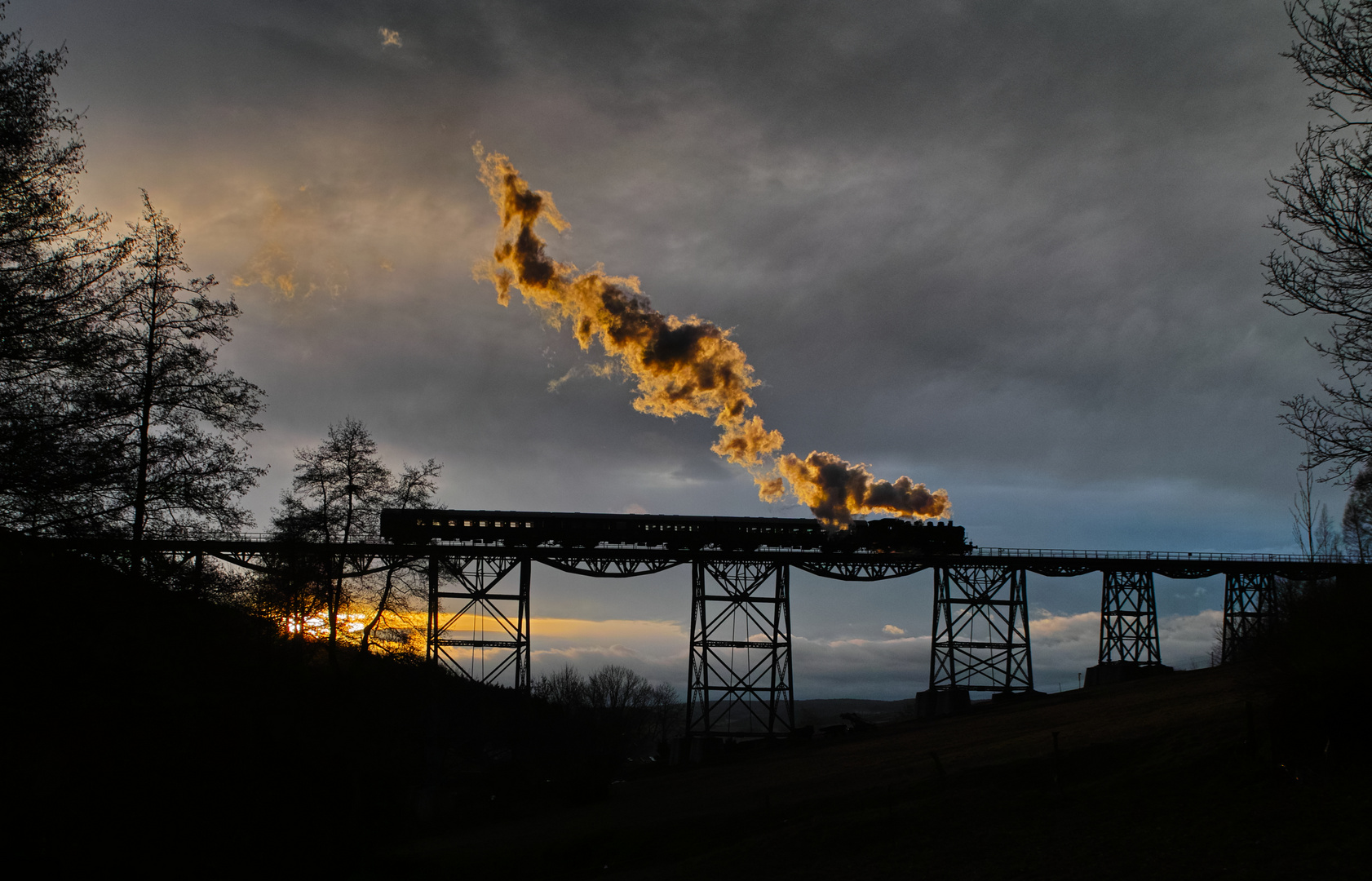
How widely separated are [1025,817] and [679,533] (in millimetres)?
22684

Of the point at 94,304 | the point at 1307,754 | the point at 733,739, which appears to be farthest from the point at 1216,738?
the point at 733,739

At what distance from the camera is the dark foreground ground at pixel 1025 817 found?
1312 cm

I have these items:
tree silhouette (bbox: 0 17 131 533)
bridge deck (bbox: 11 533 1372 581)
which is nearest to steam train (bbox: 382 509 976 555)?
bridge deck (bbox: 11 533 1372 581)

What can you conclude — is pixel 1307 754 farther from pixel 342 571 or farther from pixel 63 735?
pixel 342 571

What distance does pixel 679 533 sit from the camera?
122 feet

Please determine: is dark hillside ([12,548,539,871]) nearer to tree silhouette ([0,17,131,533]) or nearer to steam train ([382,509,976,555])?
tree silhouette ([0,17,131,533])

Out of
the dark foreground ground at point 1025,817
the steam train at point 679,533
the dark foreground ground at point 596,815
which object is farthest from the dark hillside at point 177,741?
the steam train at point 679,533

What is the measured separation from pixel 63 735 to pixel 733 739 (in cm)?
3261

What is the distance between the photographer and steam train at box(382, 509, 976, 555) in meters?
36.3

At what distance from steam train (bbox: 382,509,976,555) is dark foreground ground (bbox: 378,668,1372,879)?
11.7 meters

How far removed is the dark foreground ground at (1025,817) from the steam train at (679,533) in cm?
1168

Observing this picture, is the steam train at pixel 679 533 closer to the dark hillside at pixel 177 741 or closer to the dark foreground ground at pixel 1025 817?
the dark foreground ground at pixel 1025 817

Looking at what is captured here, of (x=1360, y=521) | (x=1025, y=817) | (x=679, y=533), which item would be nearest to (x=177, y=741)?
(x=1025, y=817)

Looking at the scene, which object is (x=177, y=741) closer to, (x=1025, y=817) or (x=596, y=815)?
(x=1025, y=817)
